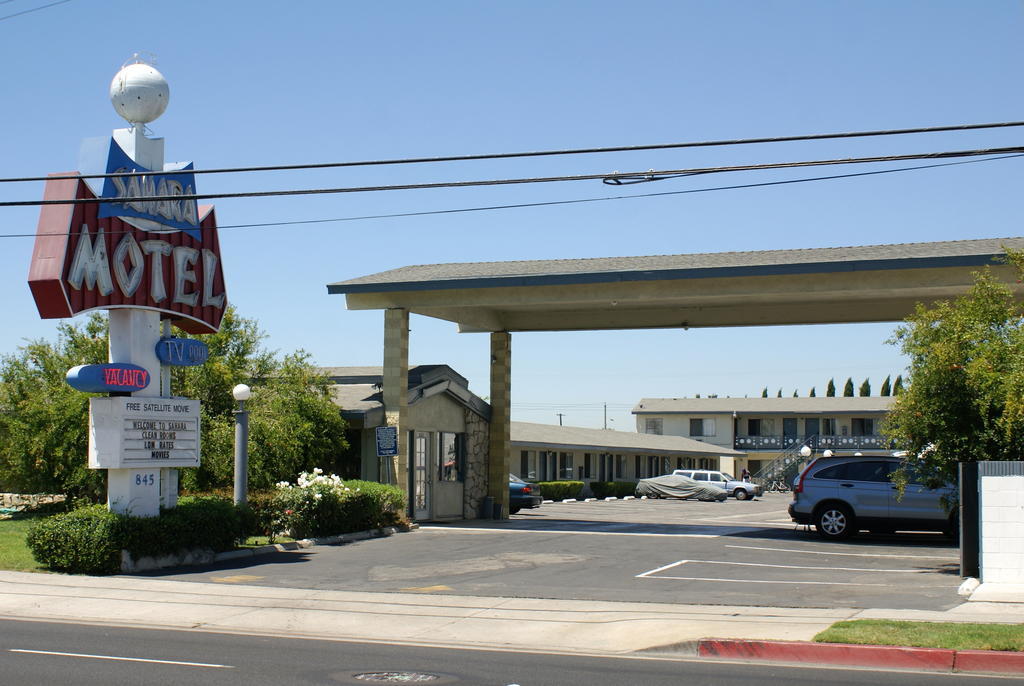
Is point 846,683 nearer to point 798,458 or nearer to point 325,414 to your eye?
point 325,414

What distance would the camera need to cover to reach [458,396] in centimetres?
2945

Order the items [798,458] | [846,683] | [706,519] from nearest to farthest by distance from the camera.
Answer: [846,683]
[706,519]
[798,458]

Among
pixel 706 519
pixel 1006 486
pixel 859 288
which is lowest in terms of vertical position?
pixel 706 519

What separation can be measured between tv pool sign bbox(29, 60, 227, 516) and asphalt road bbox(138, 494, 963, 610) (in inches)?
80.4

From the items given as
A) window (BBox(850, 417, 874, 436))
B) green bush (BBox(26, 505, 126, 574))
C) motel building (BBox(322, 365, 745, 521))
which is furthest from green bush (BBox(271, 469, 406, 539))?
window (BBox(850, 417, 874, 436))

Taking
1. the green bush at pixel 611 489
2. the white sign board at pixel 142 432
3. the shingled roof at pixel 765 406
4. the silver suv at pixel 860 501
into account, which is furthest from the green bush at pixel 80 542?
the shingled roof at pixel 765 406

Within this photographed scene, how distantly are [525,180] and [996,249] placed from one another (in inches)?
547

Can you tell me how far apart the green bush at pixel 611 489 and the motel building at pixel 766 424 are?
18440 millimetres

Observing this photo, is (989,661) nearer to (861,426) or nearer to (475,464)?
(475,464)

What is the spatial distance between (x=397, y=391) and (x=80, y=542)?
10378mm

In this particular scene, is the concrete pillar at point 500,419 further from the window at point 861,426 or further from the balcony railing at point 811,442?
the window at point 861,426

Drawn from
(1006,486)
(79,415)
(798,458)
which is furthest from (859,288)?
(798,458)

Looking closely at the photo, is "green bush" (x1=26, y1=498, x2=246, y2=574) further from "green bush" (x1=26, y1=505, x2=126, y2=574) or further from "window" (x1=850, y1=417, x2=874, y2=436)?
"window" (x1=850, y1=417, x2=874, y2=436)

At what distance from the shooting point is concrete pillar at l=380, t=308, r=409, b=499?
2586 cm
